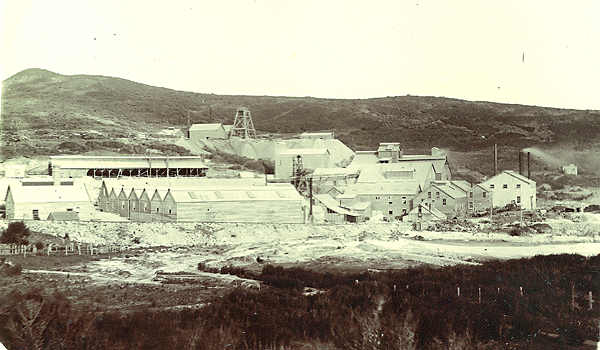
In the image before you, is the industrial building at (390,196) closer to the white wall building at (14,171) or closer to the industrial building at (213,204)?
the industrial building at (213,204)

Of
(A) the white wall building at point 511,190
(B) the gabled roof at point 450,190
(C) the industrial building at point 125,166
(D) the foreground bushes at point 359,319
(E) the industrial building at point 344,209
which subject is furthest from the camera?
(C) the industrial building at point 125,166

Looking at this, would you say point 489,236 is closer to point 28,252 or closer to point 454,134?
point 28,252

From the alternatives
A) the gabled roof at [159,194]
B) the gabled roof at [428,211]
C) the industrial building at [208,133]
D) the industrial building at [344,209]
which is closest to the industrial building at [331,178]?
the industrial building at [344,209]

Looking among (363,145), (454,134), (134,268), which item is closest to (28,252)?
(134,268)

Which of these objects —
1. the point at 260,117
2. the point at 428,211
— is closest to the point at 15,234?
the point at 428,211

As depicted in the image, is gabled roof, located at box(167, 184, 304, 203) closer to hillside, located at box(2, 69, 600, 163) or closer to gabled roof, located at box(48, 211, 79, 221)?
gabled roof, located at box(48, 211, 79, 221)

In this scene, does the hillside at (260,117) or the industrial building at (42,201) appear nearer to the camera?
the industrial building at (42,201)
